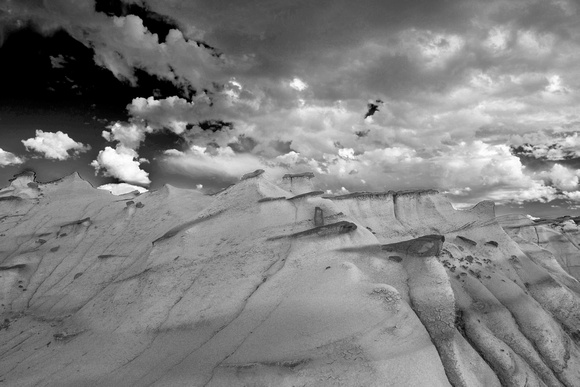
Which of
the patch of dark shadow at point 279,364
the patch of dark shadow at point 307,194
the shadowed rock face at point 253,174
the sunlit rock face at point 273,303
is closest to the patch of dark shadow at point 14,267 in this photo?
the sunlit rock face at point 273,303

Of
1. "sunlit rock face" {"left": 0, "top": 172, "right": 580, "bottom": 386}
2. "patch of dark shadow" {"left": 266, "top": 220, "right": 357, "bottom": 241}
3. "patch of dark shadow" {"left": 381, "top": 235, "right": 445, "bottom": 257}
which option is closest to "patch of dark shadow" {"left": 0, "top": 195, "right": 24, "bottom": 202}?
"sunlit rock face" {"left": 0, "top": 172, "right": 580, "bottom": 386}

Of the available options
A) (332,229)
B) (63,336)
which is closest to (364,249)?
(332,229)

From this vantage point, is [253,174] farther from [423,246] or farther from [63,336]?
[63,336]

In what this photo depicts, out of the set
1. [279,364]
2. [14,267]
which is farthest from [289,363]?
[14,267]

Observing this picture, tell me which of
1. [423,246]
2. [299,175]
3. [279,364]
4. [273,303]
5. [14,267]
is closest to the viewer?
[279,364]

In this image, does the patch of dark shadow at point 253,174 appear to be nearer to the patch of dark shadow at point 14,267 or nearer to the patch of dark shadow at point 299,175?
the patch of dark shadow at point 299,175

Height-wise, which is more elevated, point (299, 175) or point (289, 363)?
point (299, 175)

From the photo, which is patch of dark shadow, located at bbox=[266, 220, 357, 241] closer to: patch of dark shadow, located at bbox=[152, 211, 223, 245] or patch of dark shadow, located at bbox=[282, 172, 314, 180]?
patch of dark shadow, located at bbox=[152, 211, 223, 245]

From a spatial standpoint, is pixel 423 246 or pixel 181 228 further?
pixel 181 228

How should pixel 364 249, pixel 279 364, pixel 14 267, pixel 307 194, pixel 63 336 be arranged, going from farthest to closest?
pixel 14 267 < pixel 307 194 < pixel 63 336 < pixel 364 249 < pixel 279 364

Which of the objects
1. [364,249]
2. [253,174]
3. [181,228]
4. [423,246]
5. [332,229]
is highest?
[253,174]
